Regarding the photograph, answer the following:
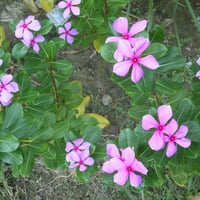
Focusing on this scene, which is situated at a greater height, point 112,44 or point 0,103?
point 112,44

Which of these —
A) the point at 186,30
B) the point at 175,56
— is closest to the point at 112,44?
the point at 175,56

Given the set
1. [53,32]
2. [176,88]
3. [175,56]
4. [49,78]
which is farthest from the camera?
[53,32]

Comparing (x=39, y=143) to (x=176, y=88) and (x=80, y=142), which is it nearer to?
(x=80, y=142)

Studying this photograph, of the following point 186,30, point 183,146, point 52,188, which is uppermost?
point 183,146

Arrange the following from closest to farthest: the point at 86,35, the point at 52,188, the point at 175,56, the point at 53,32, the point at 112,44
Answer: the point at 112,44 → the point at 175,56 → the point at 86,35 → the point at 52,188 → the point at 53,32

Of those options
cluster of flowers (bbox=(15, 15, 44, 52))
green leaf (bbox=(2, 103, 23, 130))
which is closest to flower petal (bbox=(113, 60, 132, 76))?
green leaf (bbox=(2, 103, 23, 130))

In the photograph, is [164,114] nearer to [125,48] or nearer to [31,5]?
[125,48]
